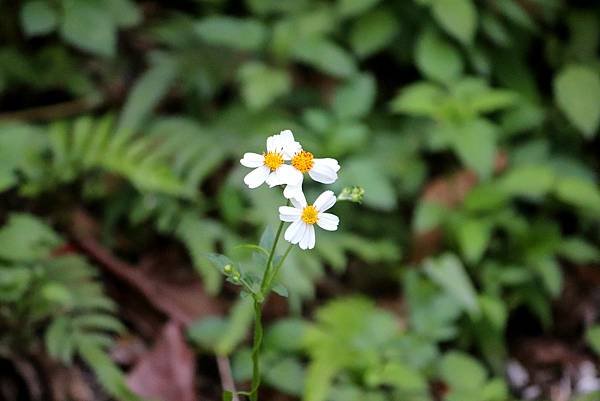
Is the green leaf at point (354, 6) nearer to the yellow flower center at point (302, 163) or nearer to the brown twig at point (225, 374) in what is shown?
the brown twig at point (225, 374)

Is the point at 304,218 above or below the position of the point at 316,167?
below

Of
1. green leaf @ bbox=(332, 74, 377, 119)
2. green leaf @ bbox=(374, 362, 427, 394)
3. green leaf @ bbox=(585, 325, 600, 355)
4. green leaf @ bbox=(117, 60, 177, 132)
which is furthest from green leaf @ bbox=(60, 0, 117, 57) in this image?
green leaf @ bbox=(585, 325, 600, 355)

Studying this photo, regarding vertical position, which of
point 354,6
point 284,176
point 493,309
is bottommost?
point 284,176

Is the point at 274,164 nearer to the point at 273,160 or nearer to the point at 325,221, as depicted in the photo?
the point at 273,160

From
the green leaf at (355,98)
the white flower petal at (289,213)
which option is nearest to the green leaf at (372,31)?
the green leaf at (355,98)

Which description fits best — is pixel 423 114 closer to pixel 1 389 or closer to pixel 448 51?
pixel 448 51

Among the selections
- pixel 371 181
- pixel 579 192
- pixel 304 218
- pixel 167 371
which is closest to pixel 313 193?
pixel 371 181
